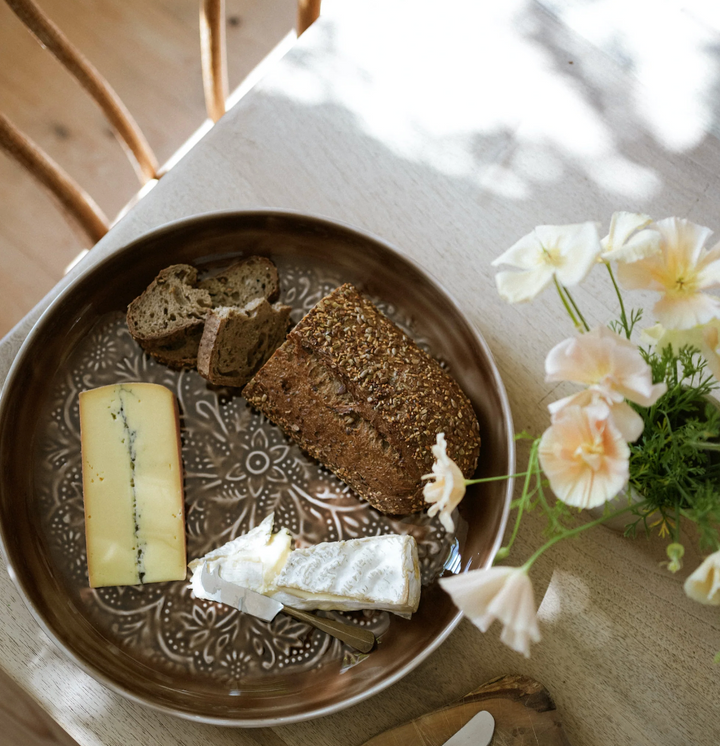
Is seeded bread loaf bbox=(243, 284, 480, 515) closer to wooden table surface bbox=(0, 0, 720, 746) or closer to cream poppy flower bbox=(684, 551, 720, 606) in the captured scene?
wooden table surface bbox=(0, 0, 720, 746)

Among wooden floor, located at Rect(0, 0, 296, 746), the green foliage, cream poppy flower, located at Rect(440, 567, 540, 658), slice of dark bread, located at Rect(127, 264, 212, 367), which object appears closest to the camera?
cream poppy flower, located at Rect(440, 567, 540, 658)

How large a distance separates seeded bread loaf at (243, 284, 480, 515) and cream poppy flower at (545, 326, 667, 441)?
45 centimetres

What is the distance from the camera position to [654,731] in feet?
3.07

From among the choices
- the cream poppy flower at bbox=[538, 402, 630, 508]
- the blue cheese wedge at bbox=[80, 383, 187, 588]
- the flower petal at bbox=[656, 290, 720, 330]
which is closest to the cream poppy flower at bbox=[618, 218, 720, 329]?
the flower petal at bbox=[656, 290, 720, 330]

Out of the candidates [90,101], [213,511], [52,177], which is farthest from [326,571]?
[90,101]

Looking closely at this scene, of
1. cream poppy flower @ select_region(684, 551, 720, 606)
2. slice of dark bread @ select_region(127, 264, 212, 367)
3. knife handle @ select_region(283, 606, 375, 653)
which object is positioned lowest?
knife handle @ select_region(283, 606, 375, 653)

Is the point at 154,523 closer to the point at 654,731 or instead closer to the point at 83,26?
the point at 654,731

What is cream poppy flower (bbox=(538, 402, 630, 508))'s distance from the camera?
49 centimetres

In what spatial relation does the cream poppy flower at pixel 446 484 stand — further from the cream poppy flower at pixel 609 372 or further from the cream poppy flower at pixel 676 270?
the cream poppy flower at pixel 676 270

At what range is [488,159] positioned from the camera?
111cm

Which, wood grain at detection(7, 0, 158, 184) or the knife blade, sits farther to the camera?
wood grain at detection(7, 0, 158, 184)

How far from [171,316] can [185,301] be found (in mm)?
43

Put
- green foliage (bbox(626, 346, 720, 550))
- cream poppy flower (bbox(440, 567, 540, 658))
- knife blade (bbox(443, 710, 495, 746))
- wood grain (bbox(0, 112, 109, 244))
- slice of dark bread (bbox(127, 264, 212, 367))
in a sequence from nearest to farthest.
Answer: cream poppy flower (bbox(440, 567, 540, 658)), green foliage (bbox(626, 346, 720, 550)), knife blade (bbox(443, 710, 495, 746)), slice of dark bread (bbox(127, 264, 212, 367)), wood grain (bbox(0, 112, 109, 244))

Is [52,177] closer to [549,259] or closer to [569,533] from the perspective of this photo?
[549,259]
